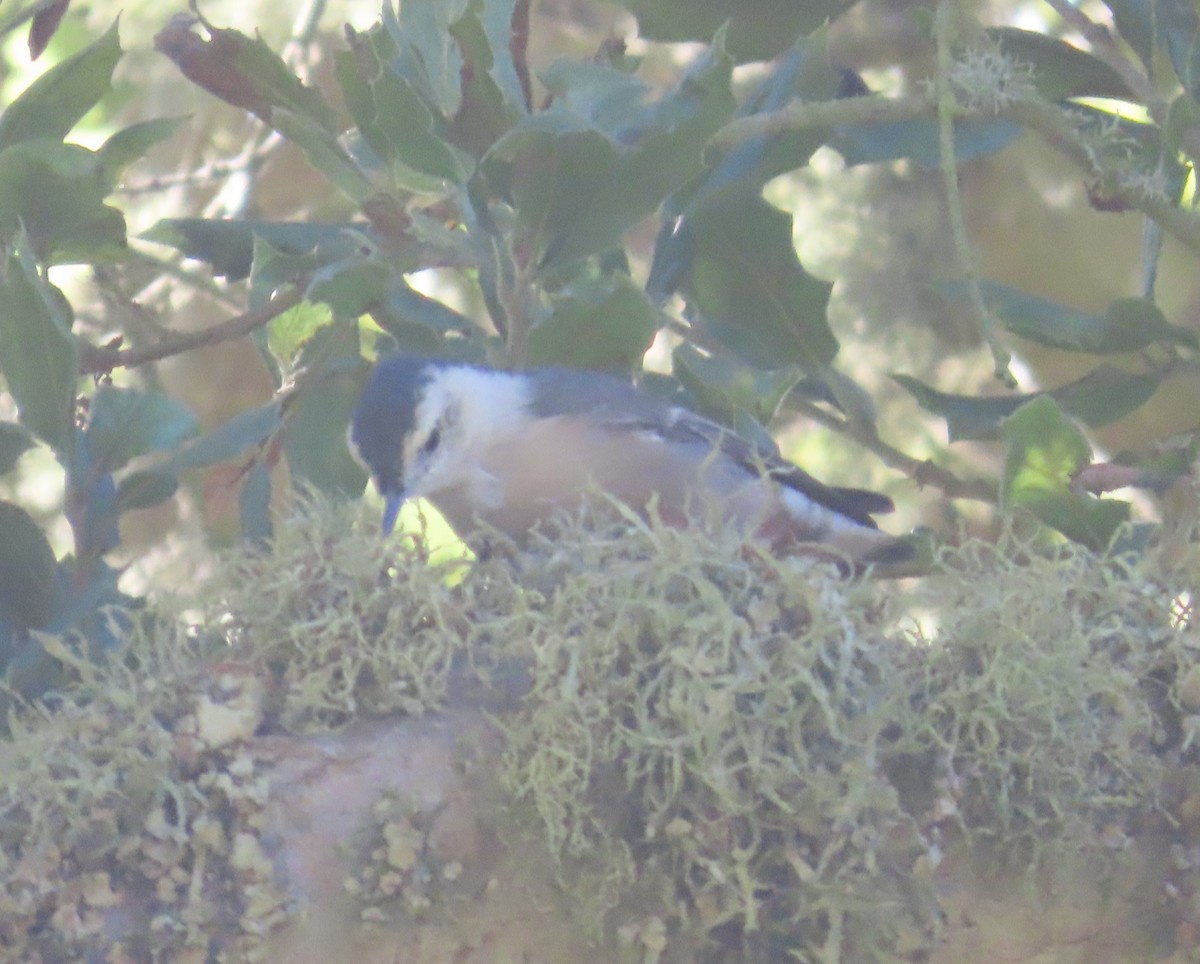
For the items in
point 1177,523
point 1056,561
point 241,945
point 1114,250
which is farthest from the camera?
point 1114,250

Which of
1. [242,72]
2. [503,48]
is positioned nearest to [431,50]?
[503,48]

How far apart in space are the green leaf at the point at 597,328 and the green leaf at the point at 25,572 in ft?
2.12

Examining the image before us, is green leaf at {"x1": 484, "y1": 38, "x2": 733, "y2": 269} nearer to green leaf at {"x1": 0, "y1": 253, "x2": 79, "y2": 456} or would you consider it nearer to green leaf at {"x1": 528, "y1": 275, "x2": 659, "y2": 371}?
green leaf at {"x1": 528, "y1": 275, "x2": 659, "y2": 371}

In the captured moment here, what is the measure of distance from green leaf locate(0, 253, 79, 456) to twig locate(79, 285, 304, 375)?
28 cm

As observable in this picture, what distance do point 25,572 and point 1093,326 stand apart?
4.57 ft

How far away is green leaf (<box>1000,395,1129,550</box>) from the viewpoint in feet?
6.06

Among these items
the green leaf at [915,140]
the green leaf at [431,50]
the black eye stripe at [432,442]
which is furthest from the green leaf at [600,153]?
the black eye stripe at [432,442]

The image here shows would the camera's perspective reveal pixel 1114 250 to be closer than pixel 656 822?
No

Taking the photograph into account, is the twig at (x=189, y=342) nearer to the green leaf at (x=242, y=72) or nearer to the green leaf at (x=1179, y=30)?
the green leaf at (x=242, y=72)

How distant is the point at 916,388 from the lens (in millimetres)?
2164

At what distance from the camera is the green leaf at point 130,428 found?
6.35 ft

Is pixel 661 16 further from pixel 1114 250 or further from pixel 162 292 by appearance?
pixel 1114 250

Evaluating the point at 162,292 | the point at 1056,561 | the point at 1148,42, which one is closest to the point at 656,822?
the point at 1056,561

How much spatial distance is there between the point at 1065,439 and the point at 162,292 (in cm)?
203
